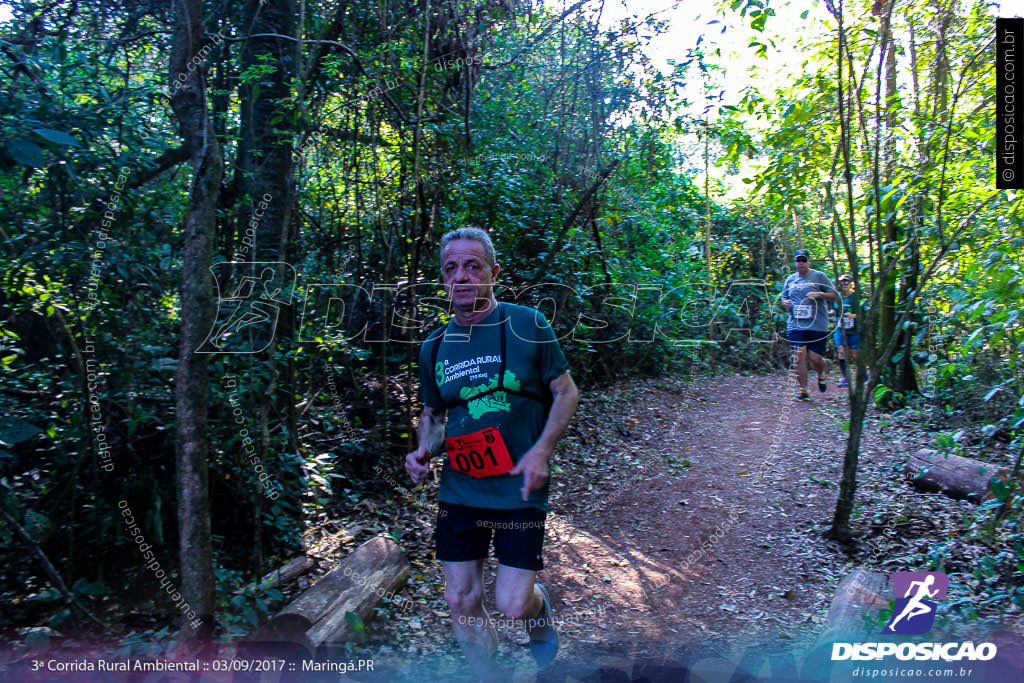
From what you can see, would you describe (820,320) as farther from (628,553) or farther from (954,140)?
(628,553)

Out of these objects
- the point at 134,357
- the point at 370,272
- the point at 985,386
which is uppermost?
the point at 370,272

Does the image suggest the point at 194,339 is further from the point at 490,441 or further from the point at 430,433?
the point at 490,441

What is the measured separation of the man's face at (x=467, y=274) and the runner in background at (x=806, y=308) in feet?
23.3

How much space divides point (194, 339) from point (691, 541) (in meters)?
4.39

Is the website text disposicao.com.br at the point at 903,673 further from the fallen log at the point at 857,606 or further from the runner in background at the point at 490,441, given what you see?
the runner in background at the point at 490,441

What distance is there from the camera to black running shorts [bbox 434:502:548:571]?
3148mm

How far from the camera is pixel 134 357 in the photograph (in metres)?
4.19

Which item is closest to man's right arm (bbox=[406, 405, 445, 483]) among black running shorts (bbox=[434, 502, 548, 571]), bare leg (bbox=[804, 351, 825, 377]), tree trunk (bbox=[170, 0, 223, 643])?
black running shorts (bbox=[434, 502, 548, 571])

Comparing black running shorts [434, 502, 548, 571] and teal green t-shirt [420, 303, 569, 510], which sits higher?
teal green t-shirt [420, 303, 569, 510]

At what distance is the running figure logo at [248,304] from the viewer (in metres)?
4.43

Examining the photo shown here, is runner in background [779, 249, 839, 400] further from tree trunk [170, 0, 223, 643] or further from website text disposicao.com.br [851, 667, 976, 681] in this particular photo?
tree trunk [170, 0, 223, 643]

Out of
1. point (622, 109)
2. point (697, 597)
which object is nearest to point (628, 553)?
point (697, 597)

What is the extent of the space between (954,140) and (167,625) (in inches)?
254

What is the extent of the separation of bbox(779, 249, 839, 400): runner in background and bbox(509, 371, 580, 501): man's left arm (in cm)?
702
